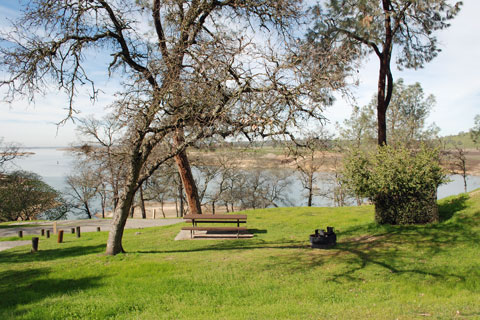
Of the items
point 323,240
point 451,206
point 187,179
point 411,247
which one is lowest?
point 411,247

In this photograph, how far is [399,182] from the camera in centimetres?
945

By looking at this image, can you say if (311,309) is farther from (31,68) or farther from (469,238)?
(31,68)

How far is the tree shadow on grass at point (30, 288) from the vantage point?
16.8 feet

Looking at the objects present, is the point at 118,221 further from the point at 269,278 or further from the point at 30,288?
the point at 269,278

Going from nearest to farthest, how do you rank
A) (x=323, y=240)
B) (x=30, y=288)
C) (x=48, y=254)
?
A: 1. (x=30, y=288)
2. (x=323, y=240)
3. (x=48, y=254)

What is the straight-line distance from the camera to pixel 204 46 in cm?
766

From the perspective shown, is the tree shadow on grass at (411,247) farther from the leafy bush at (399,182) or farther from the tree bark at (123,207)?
the tree bark at (123,207)

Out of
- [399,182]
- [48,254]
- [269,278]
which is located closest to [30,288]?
[48,254]

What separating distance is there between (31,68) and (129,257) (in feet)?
17.7

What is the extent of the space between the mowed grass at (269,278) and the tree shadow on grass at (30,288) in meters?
0.02

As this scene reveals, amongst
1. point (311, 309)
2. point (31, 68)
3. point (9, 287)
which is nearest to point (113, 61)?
point (31, 68)

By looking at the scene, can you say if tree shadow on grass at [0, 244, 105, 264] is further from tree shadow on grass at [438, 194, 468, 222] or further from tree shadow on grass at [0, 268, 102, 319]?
tree shadow on grass at [438, 194, 468, 222]

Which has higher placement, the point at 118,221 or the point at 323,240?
the point at 118,221

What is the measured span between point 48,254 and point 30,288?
4.01m
